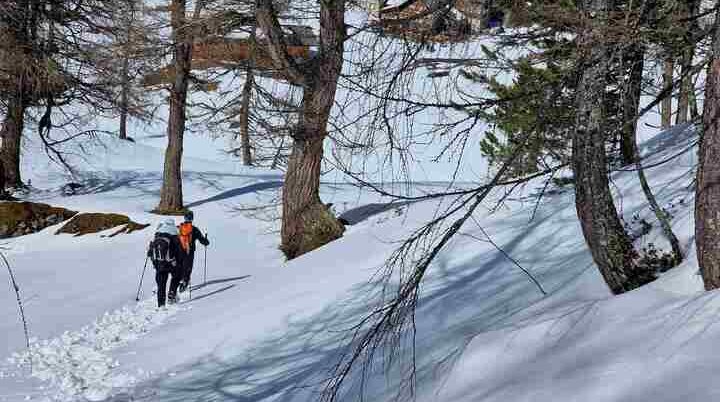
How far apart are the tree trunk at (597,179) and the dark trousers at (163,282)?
8.17 metres

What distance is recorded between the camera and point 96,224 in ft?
55.7

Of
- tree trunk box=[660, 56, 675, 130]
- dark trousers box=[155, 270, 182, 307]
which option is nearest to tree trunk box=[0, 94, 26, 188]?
dark trousers box=[155, 270, 182, 307]

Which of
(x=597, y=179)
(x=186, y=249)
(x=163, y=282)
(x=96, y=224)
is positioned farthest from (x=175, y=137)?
(x=597, y=179)

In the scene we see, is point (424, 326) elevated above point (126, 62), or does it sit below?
below

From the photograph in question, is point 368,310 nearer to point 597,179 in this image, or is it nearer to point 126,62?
point 597,179

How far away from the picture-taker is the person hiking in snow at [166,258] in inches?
447

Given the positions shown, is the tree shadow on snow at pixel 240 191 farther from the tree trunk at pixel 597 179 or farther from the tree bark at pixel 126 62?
the tree trunk at pixel 597 179

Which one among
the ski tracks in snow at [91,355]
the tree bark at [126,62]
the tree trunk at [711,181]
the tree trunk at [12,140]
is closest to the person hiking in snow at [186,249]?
the ski tracks in snow at [91,355]

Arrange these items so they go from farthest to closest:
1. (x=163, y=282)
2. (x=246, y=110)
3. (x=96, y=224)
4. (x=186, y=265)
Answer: (x=246, y=110) → (x=96, y=224) → (x=186, y=265) → (x=163, y=282)

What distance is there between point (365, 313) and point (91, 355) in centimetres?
371

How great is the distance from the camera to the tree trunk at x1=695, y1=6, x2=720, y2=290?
3572mm

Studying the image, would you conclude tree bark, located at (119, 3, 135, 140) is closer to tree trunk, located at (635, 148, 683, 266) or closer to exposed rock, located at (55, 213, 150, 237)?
exposed rock, located at (55, 213, 150, 237)

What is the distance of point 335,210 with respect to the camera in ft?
55.8

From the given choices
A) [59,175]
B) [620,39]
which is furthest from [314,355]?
[59,175]
